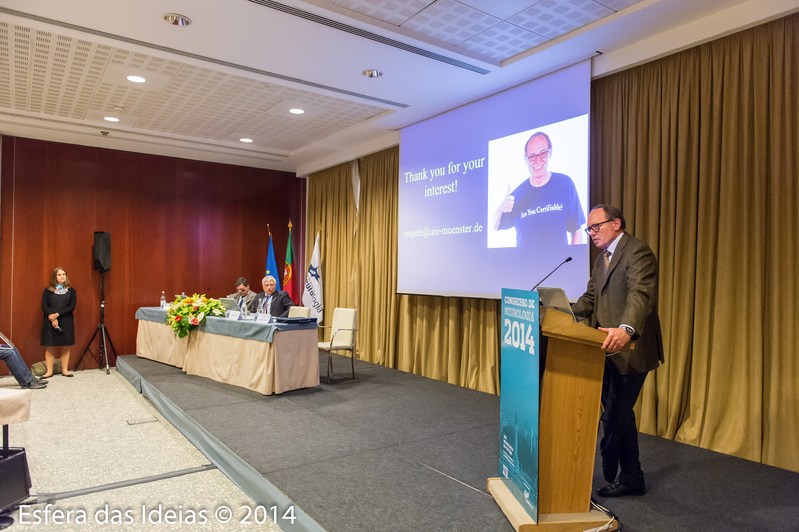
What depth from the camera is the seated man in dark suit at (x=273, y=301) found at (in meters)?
6.29

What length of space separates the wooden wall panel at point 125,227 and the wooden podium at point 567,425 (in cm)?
739

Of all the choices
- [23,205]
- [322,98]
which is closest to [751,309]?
[322,98]

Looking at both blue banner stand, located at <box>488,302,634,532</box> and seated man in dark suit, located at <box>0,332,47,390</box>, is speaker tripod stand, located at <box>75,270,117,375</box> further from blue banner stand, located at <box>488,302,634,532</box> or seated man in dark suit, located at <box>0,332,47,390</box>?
blue banner stand, located at <box>488,302,634,532</box>

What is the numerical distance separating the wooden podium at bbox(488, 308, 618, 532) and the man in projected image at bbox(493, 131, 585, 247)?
91.9 inches

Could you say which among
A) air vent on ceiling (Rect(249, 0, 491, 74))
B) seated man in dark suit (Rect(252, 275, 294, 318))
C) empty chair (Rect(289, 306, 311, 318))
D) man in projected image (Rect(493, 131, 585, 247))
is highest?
air vent on ceiling (Rect(249, 0, 491, 74))

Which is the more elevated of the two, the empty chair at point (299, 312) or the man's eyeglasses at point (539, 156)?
the man's eyeglasses at point (539, 156)

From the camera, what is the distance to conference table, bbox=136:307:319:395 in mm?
5027

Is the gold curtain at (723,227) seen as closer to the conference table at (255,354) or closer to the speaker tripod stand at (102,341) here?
the conference table at (255,354)

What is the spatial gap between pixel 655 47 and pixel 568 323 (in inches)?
118

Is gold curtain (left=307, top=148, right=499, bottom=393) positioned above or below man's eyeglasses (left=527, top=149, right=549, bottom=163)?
below

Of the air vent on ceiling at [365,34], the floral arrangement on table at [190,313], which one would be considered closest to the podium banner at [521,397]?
the air vent on ceiling at [365,34]

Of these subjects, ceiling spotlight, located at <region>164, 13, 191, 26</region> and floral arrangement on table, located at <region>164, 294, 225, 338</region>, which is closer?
ceiling spotlight, located at <region>164, 13, 191, 26</region>

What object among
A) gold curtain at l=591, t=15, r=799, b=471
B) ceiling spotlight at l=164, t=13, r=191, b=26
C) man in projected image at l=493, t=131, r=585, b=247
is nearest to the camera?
gold curtain at l=591, t=15, r=799, b=471

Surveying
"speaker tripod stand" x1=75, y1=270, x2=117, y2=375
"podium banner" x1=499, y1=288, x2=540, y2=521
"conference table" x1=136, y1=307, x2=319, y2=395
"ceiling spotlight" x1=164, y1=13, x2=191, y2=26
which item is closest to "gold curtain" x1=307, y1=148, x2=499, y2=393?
"conference table" x1=136, y1=307, x2=319, y2=395
